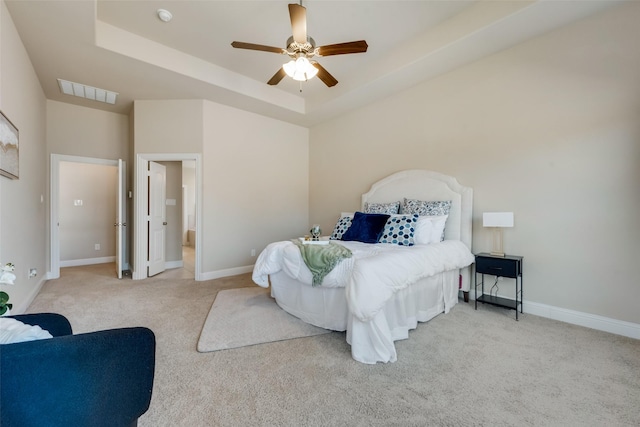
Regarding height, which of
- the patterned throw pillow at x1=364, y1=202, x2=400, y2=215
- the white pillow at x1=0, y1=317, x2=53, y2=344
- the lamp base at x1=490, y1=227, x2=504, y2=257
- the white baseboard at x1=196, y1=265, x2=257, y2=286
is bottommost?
the white baseboard at x1=196, y1=265, x2=257, y2=286

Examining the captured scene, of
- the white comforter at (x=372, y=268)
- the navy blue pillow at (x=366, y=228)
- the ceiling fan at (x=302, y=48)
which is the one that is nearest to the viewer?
the white comforter at (x=372, y=268)

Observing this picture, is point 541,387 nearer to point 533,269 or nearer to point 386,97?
point 533,269

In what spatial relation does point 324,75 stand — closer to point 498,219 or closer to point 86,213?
point 498,219

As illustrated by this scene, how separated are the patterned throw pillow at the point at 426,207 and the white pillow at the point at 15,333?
11.4 feet

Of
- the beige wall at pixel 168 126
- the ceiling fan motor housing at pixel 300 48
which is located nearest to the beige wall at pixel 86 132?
the beige wall at pixel 168 126

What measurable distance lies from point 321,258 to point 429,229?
149 cm

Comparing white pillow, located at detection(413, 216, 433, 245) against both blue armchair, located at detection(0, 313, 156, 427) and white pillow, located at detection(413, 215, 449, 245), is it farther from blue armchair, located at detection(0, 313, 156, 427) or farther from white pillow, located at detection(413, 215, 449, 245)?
blue armchair, located at detection(0, 313, 156, 427)

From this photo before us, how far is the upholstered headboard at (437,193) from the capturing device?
3.35 m

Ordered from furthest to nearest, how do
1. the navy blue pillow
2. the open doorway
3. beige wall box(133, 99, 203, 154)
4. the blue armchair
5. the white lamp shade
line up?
the open doorway, beige wall box(133, 99, 203, 154), the navy blue pillow, the white lamp shade, the blue armchair

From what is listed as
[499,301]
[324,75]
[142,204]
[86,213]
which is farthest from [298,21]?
[86,213]

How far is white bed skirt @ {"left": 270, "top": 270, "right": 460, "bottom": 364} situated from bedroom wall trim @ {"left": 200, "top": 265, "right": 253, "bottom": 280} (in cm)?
178

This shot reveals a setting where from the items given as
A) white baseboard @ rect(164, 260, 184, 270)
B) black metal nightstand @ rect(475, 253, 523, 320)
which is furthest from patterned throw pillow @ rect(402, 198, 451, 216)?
white baseboard @ rect(164, 260, 184, 270)

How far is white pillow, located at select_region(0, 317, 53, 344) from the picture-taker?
3.17ft

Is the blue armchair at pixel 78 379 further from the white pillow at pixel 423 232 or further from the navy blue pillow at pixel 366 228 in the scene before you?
the white pillow at pixel 423 232
